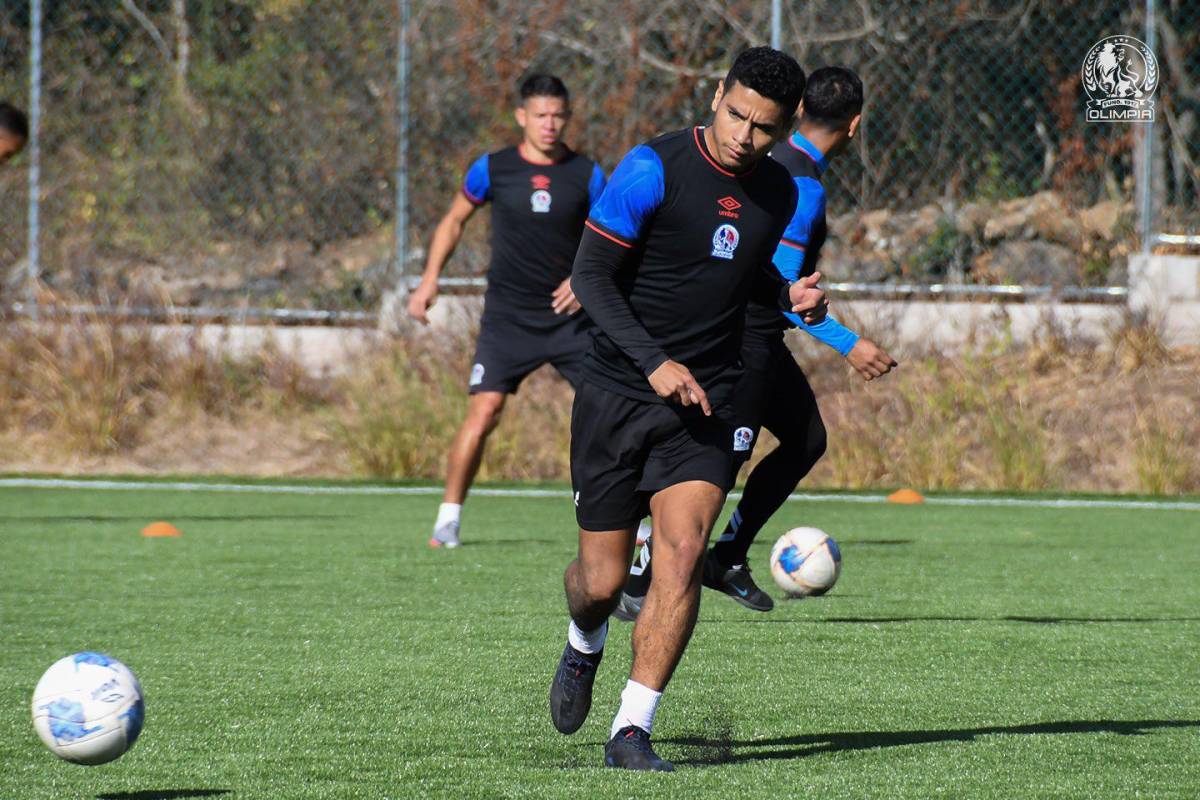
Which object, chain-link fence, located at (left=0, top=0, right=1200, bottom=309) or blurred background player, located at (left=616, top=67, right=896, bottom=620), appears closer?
blurred background player, located at (left=616, top=67, right=896, bottom=620)

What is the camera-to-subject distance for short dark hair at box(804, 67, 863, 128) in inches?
278

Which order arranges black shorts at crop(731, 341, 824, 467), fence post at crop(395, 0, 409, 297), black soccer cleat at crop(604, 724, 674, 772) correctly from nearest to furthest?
black soccer cleat at crop(604, 724, 674, 772) → black shorts at crop(731, 341, 824, 467) → fence post at crop(395, 0, 409, 297)

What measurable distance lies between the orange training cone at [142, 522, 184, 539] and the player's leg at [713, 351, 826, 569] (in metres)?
4.22

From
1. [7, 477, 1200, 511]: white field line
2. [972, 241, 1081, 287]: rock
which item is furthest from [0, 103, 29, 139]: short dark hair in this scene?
[972, 241, 1081, 287]: rock

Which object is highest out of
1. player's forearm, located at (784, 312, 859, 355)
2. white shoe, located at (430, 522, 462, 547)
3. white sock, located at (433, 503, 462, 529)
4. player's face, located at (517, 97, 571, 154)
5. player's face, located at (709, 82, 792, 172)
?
player's face, located at (709, 82, 792, 172)

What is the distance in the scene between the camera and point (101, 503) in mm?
12227

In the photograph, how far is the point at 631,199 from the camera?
4.88m

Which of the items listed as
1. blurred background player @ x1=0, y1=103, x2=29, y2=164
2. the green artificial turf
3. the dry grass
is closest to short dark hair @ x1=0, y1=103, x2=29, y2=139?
blurred background player @ x1=0, y1=103, x2=29, y2=164

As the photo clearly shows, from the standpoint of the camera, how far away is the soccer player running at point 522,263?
388 inches

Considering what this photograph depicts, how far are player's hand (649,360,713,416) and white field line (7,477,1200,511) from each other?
7.95 meters

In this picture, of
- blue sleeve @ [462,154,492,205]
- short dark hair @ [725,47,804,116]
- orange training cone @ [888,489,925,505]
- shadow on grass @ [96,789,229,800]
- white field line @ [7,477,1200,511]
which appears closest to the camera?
shadow on grass @ [96,789,229,800]

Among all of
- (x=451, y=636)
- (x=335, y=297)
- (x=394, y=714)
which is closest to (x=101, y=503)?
(x=335, y=297)

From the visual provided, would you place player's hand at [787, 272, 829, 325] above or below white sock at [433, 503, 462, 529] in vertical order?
above

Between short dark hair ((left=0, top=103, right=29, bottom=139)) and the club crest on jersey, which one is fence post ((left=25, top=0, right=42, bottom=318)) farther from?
the club crest on jersey
